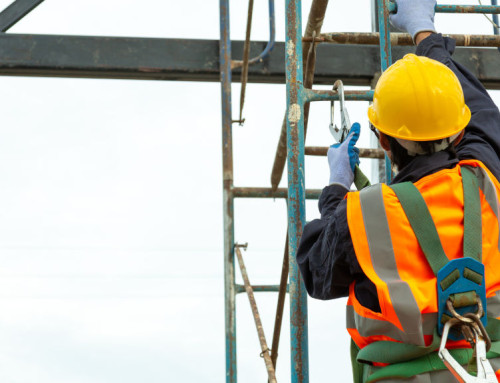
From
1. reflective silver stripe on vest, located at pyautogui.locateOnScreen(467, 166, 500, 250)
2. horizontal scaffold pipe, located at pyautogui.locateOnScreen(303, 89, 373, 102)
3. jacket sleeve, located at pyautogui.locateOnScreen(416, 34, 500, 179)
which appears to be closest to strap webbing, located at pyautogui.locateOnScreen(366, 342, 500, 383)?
reflective silver stripe on vest, located at pyautogui.locateOnScreen(467, 166, 500, 250)

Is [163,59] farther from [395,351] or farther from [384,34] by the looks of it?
[395,351]

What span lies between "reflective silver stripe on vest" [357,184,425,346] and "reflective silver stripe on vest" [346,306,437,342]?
0.03 meters

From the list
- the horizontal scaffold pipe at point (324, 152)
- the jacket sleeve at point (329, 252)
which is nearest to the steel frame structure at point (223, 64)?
the horizontal scaffold pipe at point (324, 152)

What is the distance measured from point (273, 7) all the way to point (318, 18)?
2512mm

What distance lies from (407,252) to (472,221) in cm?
20

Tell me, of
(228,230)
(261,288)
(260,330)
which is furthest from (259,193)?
(260,330)

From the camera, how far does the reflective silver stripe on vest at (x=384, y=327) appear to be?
220 centimetres

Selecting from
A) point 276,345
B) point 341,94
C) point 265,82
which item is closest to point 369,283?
point 341,94

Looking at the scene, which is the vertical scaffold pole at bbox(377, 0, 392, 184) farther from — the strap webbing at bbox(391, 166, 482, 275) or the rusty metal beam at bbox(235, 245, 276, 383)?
the rusty metal beam at bbox(235, 245, 276, 383)

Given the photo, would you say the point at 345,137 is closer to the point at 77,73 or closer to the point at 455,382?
the point at 455,382

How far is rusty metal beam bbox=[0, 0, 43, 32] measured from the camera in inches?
252

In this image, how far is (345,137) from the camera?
9.30ft

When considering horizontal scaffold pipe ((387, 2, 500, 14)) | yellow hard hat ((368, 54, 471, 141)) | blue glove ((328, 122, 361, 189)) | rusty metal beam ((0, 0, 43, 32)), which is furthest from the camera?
rusty metal beam ((0, 0, 43, 32))

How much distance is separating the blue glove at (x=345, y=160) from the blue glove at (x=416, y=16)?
61 centimetres
